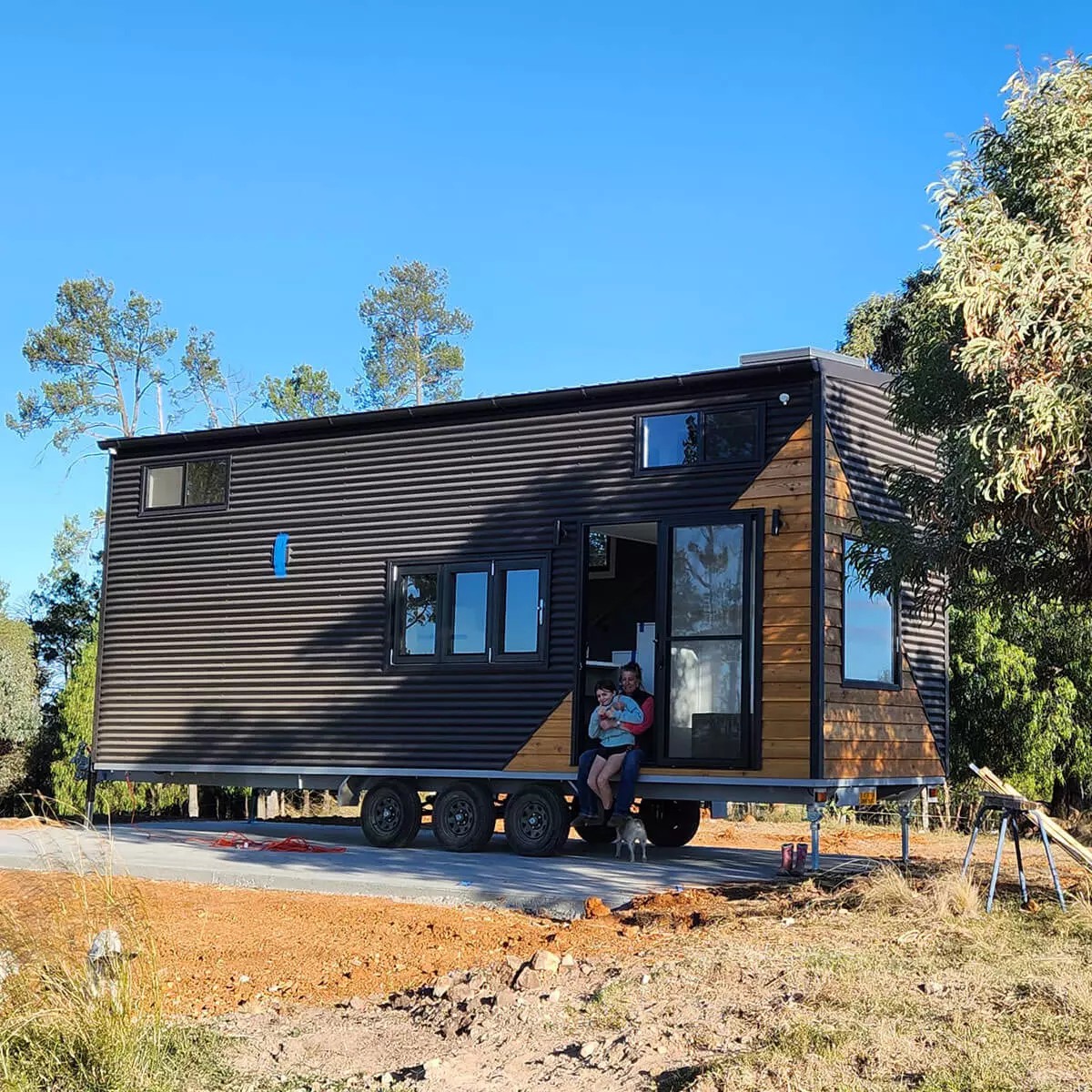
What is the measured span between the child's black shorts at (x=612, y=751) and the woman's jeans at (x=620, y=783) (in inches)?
2.2

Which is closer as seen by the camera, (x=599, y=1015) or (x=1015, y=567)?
(x=599, y=1015)

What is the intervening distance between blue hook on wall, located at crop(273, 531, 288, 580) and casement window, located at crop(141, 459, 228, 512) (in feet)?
2.64

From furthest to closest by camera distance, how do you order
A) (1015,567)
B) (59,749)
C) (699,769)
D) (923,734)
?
(59,749) < (923,734) < (699,769) < (1015,567)

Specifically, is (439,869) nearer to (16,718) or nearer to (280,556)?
(280,556)

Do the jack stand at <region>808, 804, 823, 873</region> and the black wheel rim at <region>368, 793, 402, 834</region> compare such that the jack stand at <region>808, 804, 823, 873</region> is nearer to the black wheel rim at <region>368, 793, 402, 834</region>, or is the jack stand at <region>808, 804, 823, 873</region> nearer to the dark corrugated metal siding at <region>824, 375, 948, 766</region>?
the dark corrugated metal siding at <region>824, 375, 948, 766</region>

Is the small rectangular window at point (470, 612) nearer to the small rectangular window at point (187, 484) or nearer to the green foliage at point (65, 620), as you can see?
the small rectangular window at point (187, 484)

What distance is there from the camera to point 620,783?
39.9ft

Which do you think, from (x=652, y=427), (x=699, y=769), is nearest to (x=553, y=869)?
(x=699, y=769)

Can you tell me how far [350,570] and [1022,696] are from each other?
8.99 m

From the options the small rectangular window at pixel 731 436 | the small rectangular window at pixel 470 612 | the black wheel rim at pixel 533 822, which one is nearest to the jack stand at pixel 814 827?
the black wheel rim at pixel 533 822

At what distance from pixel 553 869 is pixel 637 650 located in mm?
3131

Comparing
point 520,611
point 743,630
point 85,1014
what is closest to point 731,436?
point 743,630

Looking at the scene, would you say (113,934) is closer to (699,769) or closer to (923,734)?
(699,769)

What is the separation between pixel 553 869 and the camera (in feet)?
37.2
